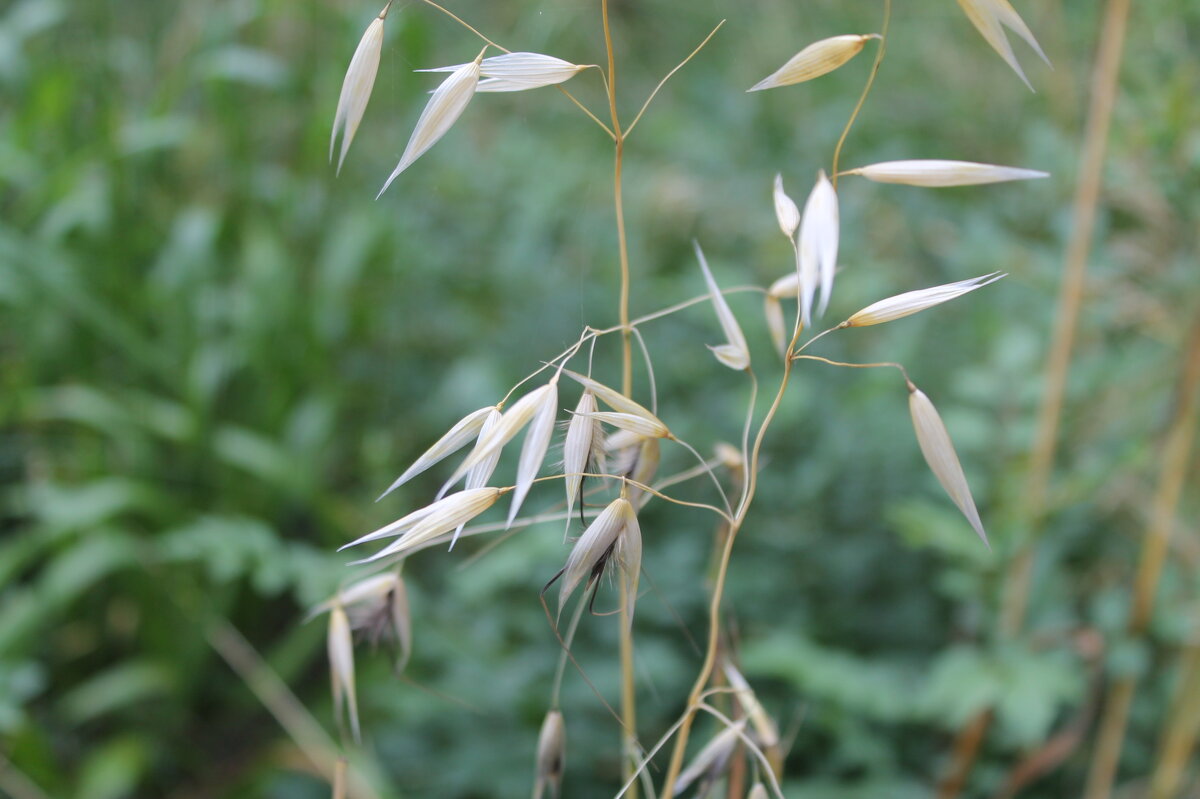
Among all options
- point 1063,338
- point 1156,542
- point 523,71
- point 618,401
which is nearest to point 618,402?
point 618,401

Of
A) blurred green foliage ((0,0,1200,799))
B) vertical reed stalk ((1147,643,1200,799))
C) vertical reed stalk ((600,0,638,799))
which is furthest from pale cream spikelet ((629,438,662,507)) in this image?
vertical reed stalk ((1147,643,1200,799))

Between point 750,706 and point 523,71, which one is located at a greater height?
point 523,71

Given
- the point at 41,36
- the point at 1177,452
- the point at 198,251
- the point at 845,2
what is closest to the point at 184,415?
the point at 198,251

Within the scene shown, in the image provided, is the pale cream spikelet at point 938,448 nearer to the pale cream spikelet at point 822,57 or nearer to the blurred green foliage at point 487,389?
the pale cream spikelet at point 822,57

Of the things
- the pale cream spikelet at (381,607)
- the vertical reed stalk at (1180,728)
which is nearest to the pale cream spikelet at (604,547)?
the pale cream spikelet at (381,607)

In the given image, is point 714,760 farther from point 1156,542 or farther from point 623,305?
point 1156,542

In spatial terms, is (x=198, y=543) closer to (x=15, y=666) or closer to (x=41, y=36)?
(x=15, y=666)
